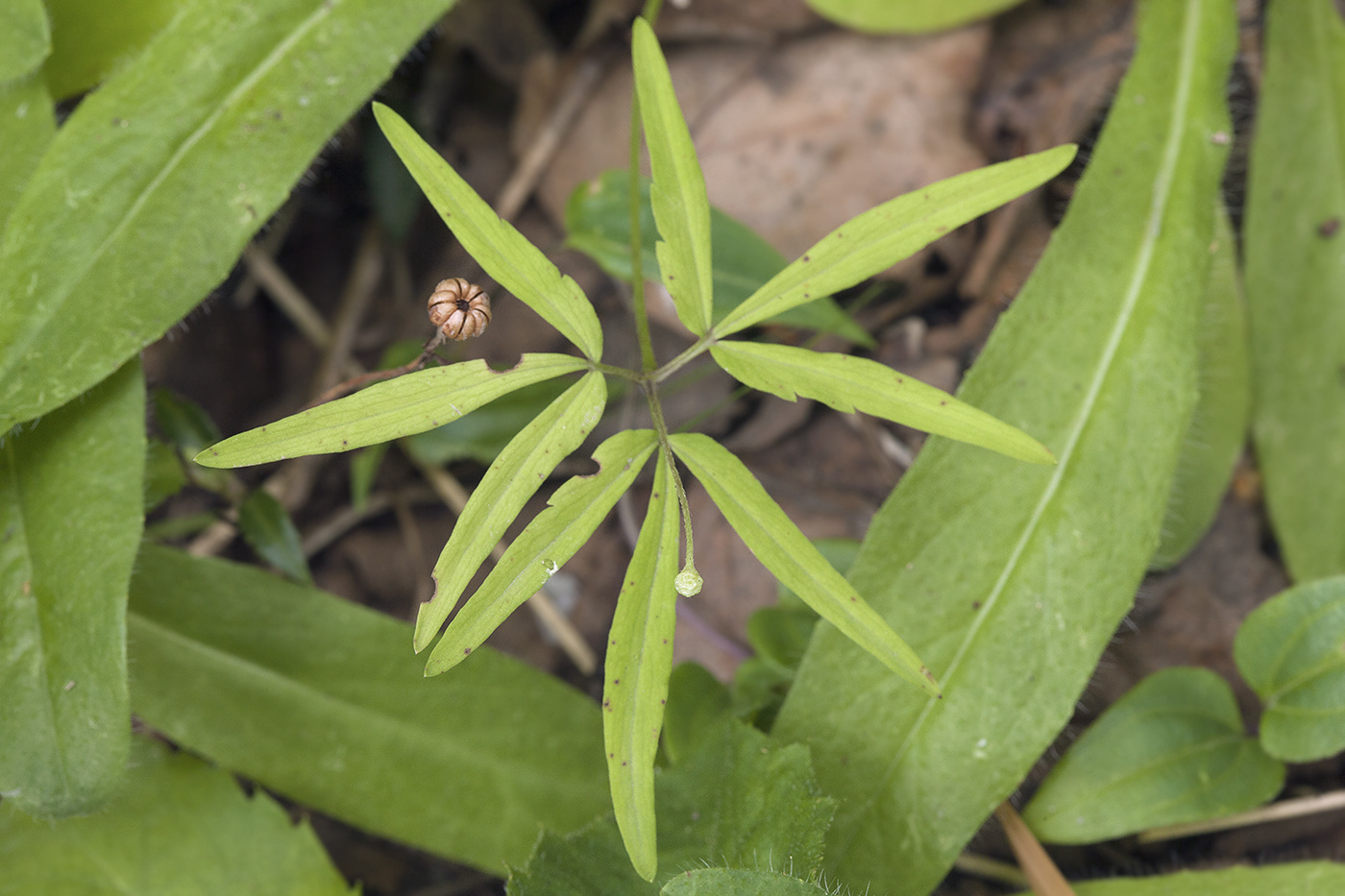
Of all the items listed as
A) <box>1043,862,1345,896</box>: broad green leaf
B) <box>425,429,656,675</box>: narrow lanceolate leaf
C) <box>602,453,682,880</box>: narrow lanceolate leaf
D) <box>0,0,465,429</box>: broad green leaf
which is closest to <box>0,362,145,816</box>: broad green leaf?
<box>0,0,465,429</box>: broad green leaf

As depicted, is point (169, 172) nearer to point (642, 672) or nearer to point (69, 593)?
point (69, 593)

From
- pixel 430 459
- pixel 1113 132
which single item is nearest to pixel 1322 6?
pixel 1113 132

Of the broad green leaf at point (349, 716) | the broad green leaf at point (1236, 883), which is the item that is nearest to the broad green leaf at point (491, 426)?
the broad green leaf at point (349, 716)

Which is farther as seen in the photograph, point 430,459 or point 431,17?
point 430,459

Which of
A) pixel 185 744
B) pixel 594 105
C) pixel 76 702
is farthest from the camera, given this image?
pixel 594 105

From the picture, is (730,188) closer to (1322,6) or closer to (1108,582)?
(1108,582)

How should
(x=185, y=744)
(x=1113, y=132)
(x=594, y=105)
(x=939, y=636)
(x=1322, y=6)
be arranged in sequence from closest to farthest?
(x=939, y=636)
(x=185, y=744)
(x=1113, y=132)
(x=1322, y=6)
(x=594, y=105)

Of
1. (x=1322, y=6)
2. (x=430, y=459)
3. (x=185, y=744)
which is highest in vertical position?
(x=1322, y=6)
